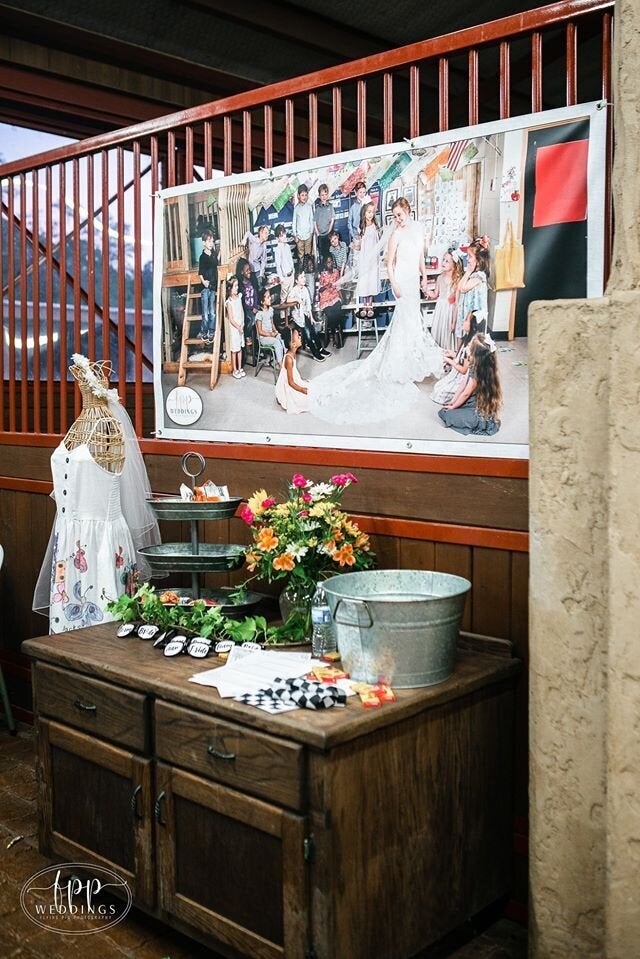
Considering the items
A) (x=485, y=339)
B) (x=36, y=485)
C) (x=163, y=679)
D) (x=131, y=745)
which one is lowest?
(x=131, y=745)

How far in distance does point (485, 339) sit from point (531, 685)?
0.98 m

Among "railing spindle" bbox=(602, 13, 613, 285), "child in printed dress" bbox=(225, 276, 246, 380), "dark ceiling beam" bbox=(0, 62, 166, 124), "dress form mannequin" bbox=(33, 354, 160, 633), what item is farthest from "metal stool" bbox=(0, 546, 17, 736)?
"railing spindle" bbox=(602, 13, 613, 285)

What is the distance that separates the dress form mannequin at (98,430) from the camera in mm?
3523

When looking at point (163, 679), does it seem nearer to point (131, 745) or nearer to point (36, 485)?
point (131, 745)

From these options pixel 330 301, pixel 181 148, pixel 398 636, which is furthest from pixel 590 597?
pixel 181 148

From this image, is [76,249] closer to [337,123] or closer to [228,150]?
[228,150]

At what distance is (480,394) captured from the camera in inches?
110

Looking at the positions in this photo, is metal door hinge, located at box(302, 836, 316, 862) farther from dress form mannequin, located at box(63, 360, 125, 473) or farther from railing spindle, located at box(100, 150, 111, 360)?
railing spindle, located at box(100, 150, 111, 360)

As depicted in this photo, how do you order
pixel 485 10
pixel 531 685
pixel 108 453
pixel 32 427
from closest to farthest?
pixel 531 685, pixel 108 453, pixel 32 427, pixel 485 10

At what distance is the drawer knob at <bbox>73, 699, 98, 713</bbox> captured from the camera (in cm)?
283

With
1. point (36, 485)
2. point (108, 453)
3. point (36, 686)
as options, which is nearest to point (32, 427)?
point (36, 485)

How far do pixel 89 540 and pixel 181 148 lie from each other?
199cm

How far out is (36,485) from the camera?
4387 millimetres

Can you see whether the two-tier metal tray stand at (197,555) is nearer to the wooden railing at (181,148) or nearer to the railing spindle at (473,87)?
the wooden railing at (181,148)
